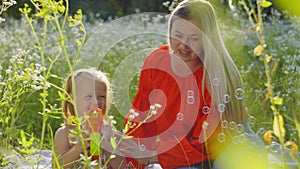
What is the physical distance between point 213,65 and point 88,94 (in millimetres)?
505

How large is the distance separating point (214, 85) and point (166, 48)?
1.33 ft

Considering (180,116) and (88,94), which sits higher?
(88,94)

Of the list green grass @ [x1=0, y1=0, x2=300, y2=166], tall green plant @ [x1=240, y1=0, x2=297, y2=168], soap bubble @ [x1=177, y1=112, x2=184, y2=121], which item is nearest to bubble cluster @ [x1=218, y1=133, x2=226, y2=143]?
soap bubble @ [x1=177, y1=112, x2=184, y2=121]

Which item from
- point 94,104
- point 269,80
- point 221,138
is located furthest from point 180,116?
point 269,80

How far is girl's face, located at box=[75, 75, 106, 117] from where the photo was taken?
248 centimetres

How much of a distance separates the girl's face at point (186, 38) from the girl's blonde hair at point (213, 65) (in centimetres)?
2

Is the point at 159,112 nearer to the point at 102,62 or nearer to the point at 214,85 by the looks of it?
the point at 214,85

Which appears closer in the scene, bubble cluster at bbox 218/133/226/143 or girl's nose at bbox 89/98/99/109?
bubble cluster at bbox 218/133/226/143

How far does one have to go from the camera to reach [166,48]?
2.82 m

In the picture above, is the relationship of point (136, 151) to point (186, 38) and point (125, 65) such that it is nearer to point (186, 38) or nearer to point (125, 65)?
point (186, 38)

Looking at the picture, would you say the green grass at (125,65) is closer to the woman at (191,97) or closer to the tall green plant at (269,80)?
the woman at (191,97)

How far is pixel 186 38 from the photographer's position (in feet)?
8.36

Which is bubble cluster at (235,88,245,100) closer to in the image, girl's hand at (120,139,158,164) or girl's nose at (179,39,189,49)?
girl's nose at (179,39,189,49)

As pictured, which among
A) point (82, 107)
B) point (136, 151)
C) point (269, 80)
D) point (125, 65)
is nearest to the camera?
point (269, 80)
